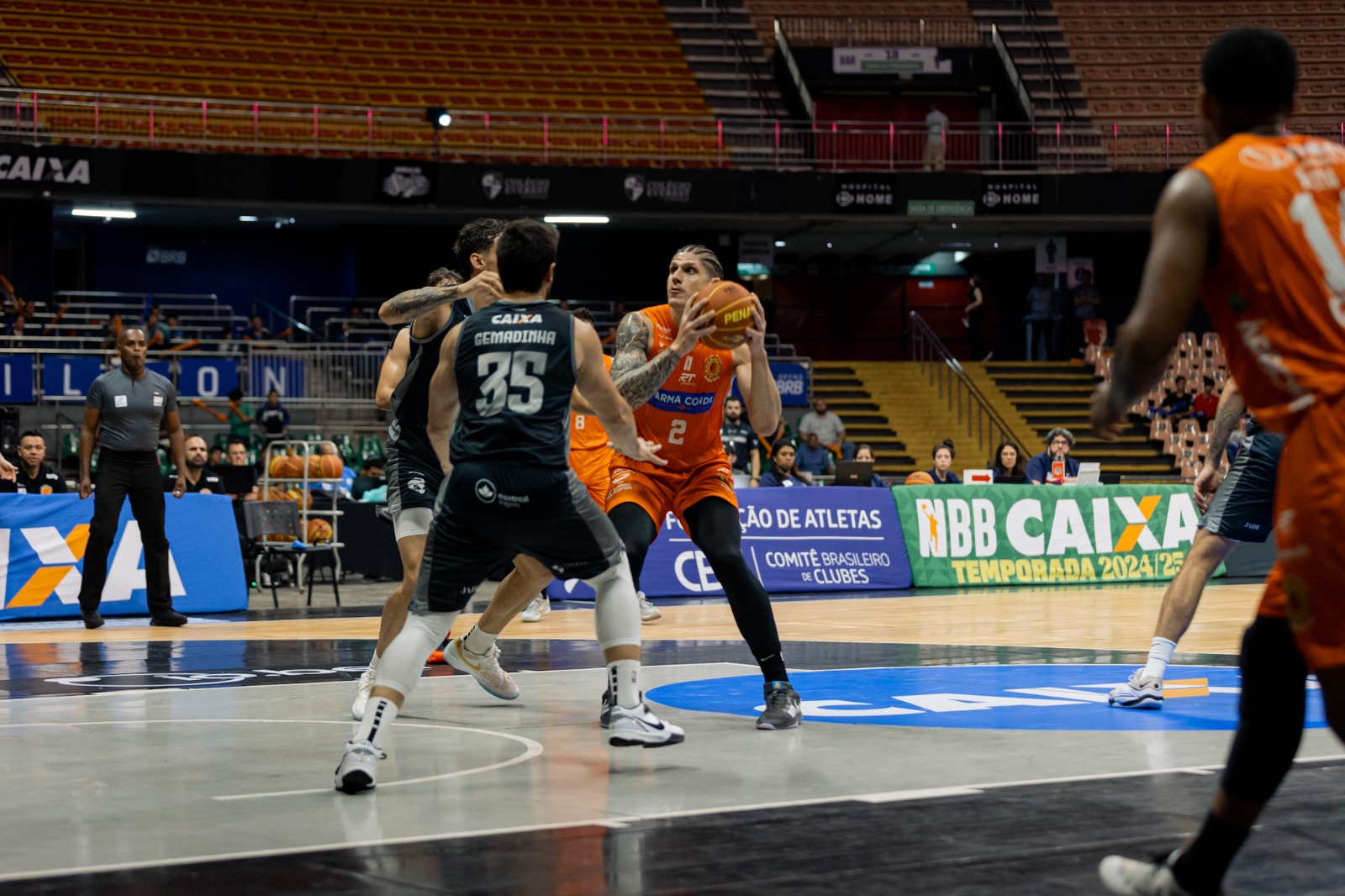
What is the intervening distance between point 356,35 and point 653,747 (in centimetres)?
2732

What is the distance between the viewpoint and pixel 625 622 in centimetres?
564

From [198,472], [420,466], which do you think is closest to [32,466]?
[198,472]

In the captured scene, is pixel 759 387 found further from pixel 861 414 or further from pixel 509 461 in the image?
pixel 861 414

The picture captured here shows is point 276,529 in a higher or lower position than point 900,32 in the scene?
lower

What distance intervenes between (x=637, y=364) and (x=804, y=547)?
32.9 ft

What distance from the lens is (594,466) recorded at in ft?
38.5

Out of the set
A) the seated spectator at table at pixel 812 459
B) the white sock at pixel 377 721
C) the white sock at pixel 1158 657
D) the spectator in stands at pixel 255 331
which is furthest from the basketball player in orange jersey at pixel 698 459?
the spectator in stands at pixel 255 331

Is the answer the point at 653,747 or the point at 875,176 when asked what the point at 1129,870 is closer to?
the point at 653,747

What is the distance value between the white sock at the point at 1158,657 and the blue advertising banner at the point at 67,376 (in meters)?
18.5

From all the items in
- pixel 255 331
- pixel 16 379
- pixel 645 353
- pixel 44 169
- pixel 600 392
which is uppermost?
pixel 44 169

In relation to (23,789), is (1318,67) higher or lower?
higher

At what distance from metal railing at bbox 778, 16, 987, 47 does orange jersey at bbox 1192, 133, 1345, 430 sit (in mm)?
33329

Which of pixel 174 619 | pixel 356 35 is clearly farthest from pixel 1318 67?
pixel 174 619

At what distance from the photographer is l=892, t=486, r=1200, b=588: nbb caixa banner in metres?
16.9
